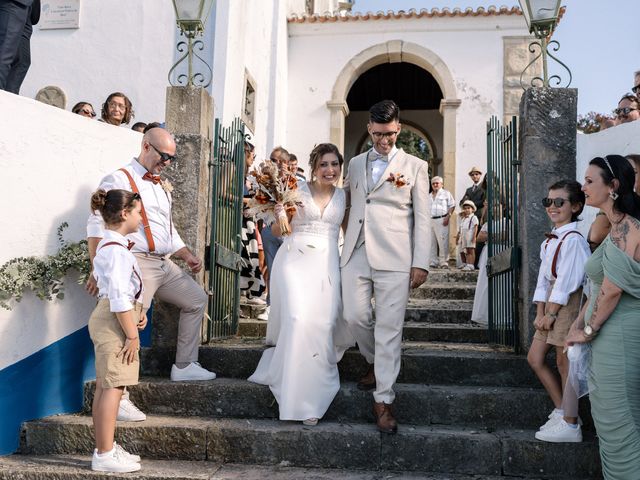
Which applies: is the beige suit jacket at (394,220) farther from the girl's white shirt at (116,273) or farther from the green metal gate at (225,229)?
the green metal gate at (225,229)

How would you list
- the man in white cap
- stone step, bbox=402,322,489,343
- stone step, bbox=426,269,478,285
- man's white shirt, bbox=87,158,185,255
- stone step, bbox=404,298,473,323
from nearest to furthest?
man's white shirt, bbox=87,158,185,255 < stone step, bbox=402,322,489,343 < stone step, bbox=404,298,473,323 < stone step, bbox=426,269,478,285 < the man in white cap

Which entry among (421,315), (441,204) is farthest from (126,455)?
(441,204)

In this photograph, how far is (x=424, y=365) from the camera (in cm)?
471

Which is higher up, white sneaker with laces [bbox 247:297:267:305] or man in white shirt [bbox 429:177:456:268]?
man in white shirt [bbox 429:177:456:268]

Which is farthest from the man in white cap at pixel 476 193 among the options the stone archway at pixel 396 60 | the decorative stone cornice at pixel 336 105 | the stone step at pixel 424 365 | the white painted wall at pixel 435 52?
the stone step at pixel 424 365

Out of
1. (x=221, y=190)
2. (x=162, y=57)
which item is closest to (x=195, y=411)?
(x=221, y=190)

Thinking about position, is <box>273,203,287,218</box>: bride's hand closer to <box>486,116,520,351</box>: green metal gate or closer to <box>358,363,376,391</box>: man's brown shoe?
<box>358,363,376,391</box>: man's brown shoe

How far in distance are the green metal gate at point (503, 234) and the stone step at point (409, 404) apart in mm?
721

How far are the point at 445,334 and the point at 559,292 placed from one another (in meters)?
1.82

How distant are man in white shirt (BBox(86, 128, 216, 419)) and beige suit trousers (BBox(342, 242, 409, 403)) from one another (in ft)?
3.99

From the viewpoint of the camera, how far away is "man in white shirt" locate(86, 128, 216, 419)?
4430mm

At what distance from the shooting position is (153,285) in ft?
14.8

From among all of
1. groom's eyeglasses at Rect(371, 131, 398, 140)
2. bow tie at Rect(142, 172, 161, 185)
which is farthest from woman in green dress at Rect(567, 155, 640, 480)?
bow tie at Rect(142, 172, 161, 185)

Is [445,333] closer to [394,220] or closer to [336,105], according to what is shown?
[394,220]
